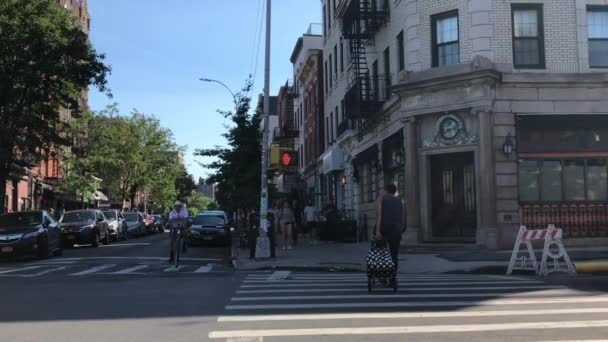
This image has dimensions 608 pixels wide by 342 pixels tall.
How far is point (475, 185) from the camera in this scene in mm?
19844

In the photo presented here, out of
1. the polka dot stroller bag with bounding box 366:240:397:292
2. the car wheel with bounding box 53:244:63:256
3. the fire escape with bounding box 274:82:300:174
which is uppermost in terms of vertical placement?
the fire escape with bounding box 274:82:300:174

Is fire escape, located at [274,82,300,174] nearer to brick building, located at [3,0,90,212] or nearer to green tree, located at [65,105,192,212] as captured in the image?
green tree, located at [65,105,192,212]

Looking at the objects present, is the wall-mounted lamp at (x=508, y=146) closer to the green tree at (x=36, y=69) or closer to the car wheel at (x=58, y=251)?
the car wheel at (x=58, y=251)

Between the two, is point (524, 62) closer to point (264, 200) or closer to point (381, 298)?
point (264, 200)

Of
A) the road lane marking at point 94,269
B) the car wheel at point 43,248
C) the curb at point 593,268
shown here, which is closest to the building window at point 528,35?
the curb at point 593,268

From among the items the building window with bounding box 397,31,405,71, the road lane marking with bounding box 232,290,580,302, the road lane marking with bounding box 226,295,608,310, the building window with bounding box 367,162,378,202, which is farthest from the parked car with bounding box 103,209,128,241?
the road lane marking with bounding box 226,295,608,310

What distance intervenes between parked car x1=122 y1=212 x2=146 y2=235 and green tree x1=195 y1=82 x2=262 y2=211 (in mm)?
11746

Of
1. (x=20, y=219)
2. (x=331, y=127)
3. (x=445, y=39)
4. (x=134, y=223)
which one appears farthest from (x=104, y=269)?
(x=134, y=223)

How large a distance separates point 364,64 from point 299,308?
20536 mm

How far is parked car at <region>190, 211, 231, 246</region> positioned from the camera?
27141 millimetres

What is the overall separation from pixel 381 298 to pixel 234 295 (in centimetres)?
231

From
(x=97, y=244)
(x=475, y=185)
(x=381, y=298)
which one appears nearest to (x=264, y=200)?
(x=475, y=185)

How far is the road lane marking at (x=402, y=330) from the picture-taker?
692 cm

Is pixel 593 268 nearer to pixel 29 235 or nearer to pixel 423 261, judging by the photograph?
pixel 423 261
